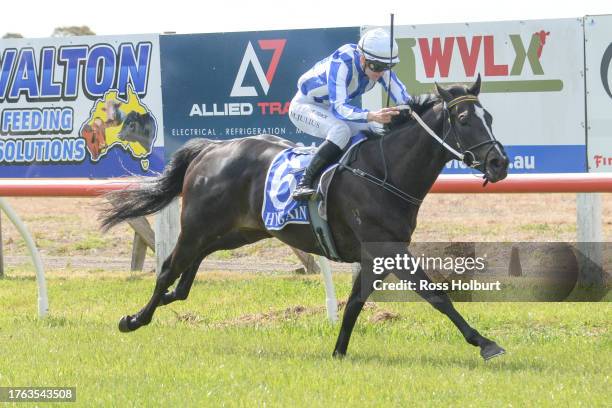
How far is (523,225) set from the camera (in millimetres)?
15625

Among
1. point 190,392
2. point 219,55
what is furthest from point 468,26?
point 190,392

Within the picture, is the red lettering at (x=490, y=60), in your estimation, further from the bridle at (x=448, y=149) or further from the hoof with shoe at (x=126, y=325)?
the hoof with shoe at (x=126, y=325)

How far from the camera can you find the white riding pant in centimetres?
714

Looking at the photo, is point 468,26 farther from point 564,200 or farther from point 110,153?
point 564,200

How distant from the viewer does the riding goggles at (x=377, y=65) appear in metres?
6.98

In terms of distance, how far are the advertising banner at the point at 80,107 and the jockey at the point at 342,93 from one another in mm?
4004

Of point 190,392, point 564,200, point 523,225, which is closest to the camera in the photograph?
point 190,392

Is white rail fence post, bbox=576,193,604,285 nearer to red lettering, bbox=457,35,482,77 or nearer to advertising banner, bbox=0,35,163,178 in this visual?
red lettering, bbox=457,35,482,77

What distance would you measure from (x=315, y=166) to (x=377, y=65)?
785 millimetres

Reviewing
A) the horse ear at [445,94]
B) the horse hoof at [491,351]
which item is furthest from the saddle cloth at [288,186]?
the horse hoof at [491,351]

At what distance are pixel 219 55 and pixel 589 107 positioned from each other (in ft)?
12.3

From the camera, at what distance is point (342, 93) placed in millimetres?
6965

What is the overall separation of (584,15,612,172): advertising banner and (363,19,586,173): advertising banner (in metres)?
0.07

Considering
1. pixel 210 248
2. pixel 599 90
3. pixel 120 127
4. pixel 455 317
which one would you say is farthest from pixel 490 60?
pixel 455 317
